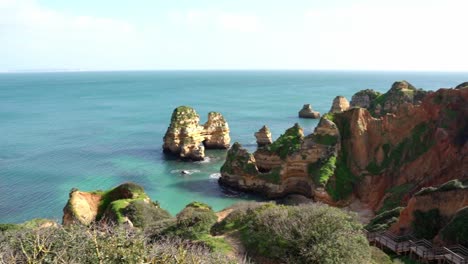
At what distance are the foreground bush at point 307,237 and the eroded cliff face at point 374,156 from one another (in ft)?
64.9

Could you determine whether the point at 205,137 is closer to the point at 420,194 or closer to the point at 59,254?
the point at 420,194

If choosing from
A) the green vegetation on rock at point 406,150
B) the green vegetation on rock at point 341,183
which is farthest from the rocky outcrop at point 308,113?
the green vegetation on rock at point 406,150

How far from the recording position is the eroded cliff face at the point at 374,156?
38.9 m

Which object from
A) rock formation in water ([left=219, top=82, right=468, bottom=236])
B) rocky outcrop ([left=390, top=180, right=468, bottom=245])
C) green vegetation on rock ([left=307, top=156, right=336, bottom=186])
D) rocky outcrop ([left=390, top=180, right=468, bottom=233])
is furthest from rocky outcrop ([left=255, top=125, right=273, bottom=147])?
rocky outcrop ([left=390, top=180, right=468, bottom=233])

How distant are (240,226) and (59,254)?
40.7ft

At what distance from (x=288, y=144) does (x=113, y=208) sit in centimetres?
2231

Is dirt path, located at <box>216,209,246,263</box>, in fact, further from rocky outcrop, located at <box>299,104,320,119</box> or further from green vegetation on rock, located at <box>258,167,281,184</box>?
rocky outcrop, located at <box>299,104,320,119</box>

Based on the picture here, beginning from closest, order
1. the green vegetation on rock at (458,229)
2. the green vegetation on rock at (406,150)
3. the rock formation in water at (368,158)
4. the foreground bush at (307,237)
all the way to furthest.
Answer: the foreground bush at (307,237)
the green vegetation on rock at (458,229)
the rock formation in water at (368,158)
the green vegetation on rock at (406,150)

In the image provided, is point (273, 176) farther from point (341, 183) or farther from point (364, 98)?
point (364, 98)

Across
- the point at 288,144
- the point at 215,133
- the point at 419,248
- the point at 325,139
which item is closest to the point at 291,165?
the point at 288,144

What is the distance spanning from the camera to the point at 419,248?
22484 mm

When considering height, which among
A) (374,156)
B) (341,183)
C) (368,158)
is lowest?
(341,183)

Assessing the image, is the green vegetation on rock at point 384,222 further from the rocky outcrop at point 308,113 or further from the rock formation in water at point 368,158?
the rocky outcrop at point 308,113

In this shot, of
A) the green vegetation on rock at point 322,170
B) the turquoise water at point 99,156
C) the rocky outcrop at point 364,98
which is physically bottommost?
the turquoise water at point 99,156
